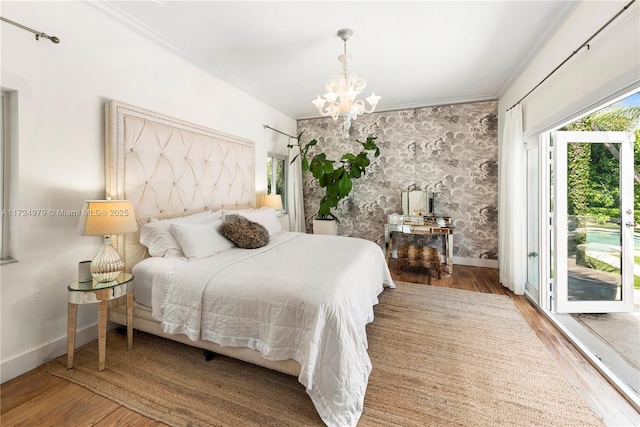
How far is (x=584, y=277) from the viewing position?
2445mm

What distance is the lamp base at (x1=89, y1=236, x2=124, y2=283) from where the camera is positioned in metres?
1.81

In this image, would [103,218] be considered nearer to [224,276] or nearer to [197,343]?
[224,276]

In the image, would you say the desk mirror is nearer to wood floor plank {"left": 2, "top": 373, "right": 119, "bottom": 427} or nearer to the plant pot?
the plant pot

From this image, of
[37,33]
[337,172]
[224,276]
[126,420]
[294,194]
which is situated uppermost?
[37,33]

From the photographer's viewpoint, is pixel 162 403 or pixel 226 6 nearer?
pixel 162 403

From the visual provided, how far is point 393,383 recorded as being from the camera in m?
1.62

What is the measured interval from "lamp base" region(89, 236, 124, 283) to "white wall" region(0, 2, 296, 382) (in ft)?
0.99

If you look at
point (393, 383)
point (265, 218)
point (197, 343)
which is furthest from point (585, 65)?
point (197, 343)

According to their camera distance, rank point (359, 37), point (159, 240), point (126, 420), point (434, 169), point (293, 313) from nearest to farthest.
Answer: point (126, 420) → point (293, 313) → point (159, 240) → point (359, 37) → point (434, 169)

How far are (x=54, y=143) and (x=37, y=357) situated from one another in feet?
4.80

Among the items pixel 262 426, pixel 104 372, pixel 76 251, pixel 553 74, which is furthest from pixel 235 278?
pixel 553 74

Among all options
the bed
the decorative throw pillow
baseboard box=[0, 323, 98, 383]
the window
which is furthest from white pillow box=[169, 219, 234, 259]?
the window

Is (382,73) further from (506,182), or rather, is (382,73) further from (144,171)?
(144,171)

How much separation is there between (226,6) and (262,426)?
113 inches
